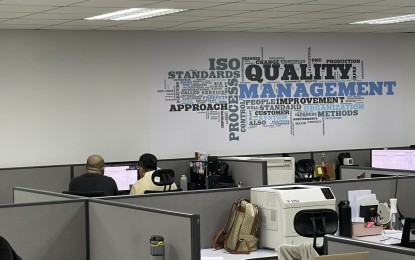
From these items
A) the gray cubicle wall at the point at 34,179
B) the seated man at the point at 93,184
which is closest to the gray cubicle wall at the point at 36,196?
the seated man at the point at 93,184

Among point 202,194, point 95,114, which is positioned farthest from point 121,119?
point 202,194

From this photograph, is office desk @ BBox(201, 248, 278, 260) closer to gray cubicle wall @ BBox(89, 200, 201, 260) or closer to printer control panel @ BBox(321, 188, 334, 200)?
printer control panel @ BBox(321, 188, 334, 200)

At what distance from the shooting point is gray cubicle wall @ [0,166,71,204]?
320 inches

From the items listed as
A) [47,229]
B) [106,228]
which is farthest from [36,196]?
[106,228]

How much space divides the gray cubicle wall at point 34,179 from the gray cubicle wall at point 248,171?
1.65 m

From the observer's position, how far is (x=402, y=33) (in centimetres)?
1135

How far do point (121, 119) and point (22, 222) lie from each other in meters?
4.65

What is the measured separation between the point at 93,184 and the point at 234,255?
6.23 ft

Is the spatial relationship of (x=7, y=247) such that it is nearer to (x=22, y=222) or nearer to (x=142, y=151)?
(x=22, y=222)

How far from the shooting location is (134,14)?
8180 millimetres

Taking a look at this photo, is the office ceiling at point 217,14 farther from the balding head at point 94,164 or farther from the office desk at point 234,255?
the office desk at point 234,255

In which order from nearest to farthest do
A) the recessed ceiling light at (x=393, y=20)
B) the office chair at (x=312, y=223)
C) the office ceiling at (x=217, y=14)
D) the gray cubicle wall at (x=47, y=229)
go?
the office chair at (x=312, y=223) < the gray cubicle wall at (x=47, y=229) < the office ceiling at (x=217, y=14) < the recessed ceiling light at (x=393, y=20)

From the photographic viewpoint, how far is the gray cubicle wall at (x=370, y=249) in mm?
3260

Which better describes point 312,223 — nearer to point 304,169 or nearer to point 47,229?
point 47,229
